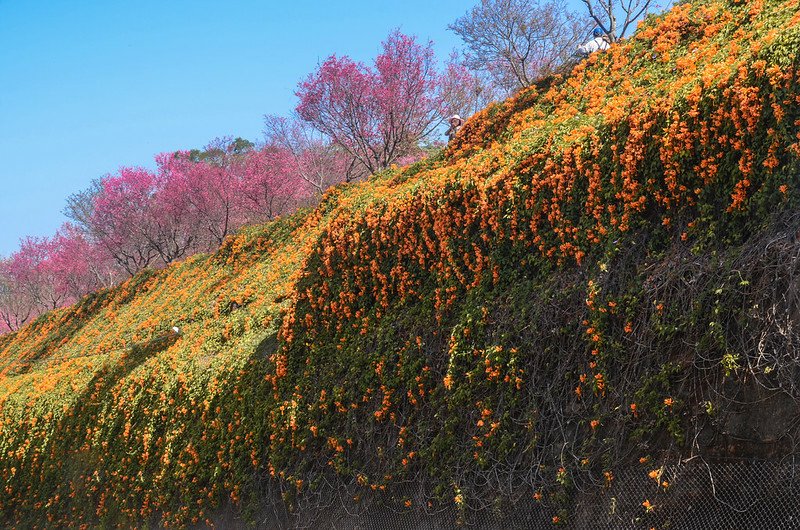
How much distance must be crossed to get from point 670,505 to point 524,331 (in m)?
2.07

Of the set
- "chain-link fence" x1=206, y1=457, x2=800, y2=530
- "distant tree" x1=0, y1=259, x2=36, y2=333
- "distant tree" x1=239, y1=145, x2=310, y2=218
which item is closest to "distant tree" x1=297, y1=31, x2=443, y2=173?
"distant tree" x1=239, y1=145, x2=310, y2=218

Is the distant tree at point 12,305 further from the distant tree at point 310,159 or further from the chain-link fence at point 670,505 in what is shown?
the chain-link fence at point 670,505

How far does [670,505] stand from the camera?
5.26 m

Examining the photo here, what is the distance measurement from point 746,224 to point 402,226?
13.6 feet

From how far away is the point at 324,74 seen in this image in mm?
20266

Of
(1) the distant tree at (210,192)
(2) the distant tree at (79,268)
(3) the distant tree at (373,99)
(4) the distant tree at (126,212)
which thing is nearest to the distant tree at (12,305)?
(2) the distant tree at (79,268)

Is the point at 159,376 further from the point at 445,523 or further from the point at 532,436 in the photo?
the point at 532,436

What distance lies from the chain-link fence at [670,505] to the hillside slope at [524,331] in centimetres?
11

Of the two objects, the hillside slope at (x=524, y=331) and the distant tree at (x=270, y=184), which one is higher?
the distant tree at (x=270, y=184)

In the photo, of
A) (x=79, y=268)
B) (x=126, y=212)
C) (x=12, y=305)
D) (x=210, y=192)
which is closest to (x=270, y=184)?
(x=210, y=192)

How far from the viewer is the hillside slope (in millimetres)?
5477

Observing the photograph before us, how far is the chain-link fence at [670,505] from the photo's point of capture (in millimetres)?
4766

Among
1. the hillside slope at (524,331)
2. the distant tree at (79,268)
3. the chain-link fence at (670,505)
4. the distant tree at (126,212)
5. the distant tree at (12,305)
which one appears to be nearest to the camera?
the chain-link fence at (670,505)

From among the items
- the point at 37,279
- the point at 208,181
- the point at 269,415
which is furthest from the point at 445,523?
the point at 37,279
